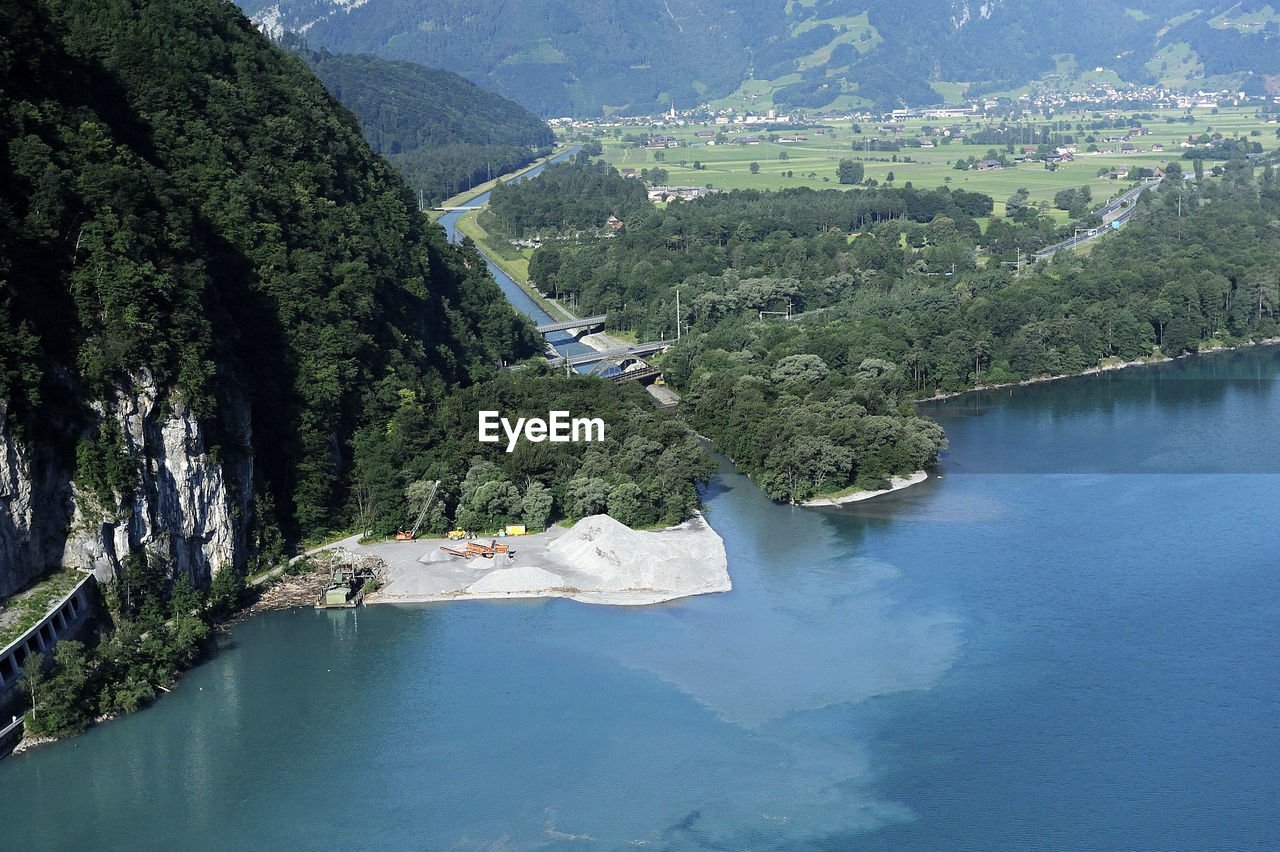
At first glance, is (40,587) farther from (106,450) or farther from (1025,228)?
(1025,228)

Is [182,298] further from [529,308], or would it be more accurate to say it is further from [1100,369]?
[529,308]

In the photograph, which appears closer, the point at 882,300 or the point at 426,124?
the point at 882,300

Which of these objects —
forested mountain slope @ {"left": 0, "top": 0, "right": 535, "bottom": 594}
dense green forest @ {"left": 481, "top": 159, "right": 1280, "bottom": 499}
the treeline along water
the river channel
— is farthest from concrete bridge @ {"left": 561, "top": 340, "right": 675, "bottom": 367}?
the river channel

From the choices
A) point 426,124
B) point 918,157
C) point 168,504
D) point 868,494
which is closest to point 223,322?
point 168,504

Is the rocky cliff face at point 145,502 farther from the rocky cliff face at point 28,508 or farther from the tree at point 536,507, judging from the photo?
the tree at point 536,507

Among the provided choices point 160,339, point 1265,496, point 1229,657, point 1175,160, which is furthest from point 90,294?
point 1175,160

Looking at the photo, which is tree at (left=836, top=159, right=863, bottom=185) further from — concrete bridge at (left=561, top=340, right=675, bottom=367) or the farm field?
concrete bridge at (left=561, top=340, right=675, bottom=367)
